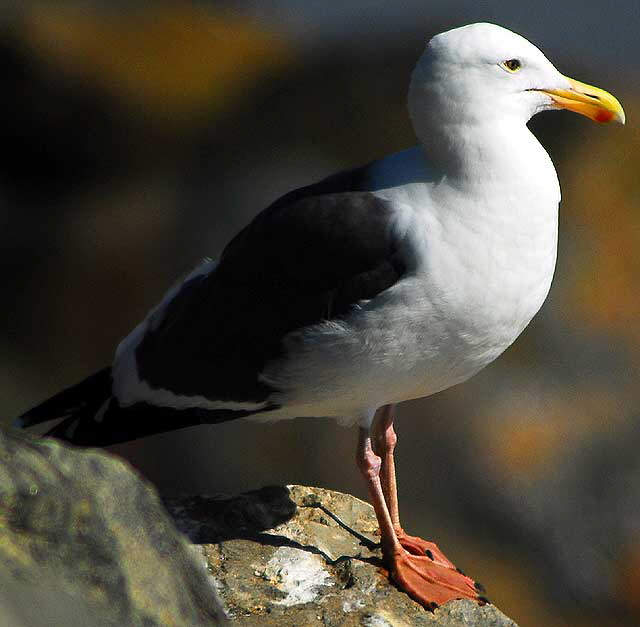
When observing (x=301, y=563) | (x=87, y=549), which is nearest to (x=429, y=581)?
(x=301, y=563)

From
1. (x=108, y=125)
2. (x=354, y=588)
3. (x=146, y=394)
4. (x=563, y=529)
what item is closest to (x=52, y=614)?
(x=354, y=588)

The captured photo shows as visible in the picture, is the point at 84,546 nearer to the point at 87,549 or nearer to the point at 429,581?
the point at 87,549

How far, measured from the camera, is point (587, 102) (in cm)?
386

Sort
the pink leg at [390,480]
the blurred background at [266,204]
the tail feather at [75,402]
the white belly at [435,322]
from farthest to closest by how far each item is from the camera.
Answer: the blurred background at [266,204]
the tail feather at [75,402]
the pink leg at [390,480]
the white belly at [435,322]

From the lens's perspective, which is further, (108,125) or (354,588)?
(108,125)

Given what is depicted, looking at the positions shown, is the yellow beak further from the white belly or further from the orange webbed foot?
the orange webbed foot

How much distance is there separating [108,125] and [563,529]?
424cm

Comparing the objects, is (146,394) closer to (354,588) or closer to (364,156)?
(354,588)

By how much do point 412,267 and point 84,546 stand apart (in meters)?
1.50

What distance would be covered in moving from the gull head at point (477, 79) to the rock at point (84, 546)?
161 cm

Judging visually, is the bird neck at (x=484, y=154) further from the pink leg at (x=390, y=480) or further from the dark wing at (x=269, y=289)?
the pink leg at (x=390, y=480)

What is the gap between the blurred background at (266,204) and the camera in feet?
20.3

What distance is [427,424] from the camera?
609cm

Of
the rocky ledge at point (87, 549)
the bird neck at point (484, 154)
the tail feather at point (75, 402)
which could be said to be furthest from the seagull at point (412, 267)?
the rocky ledge at point (87, 549)
